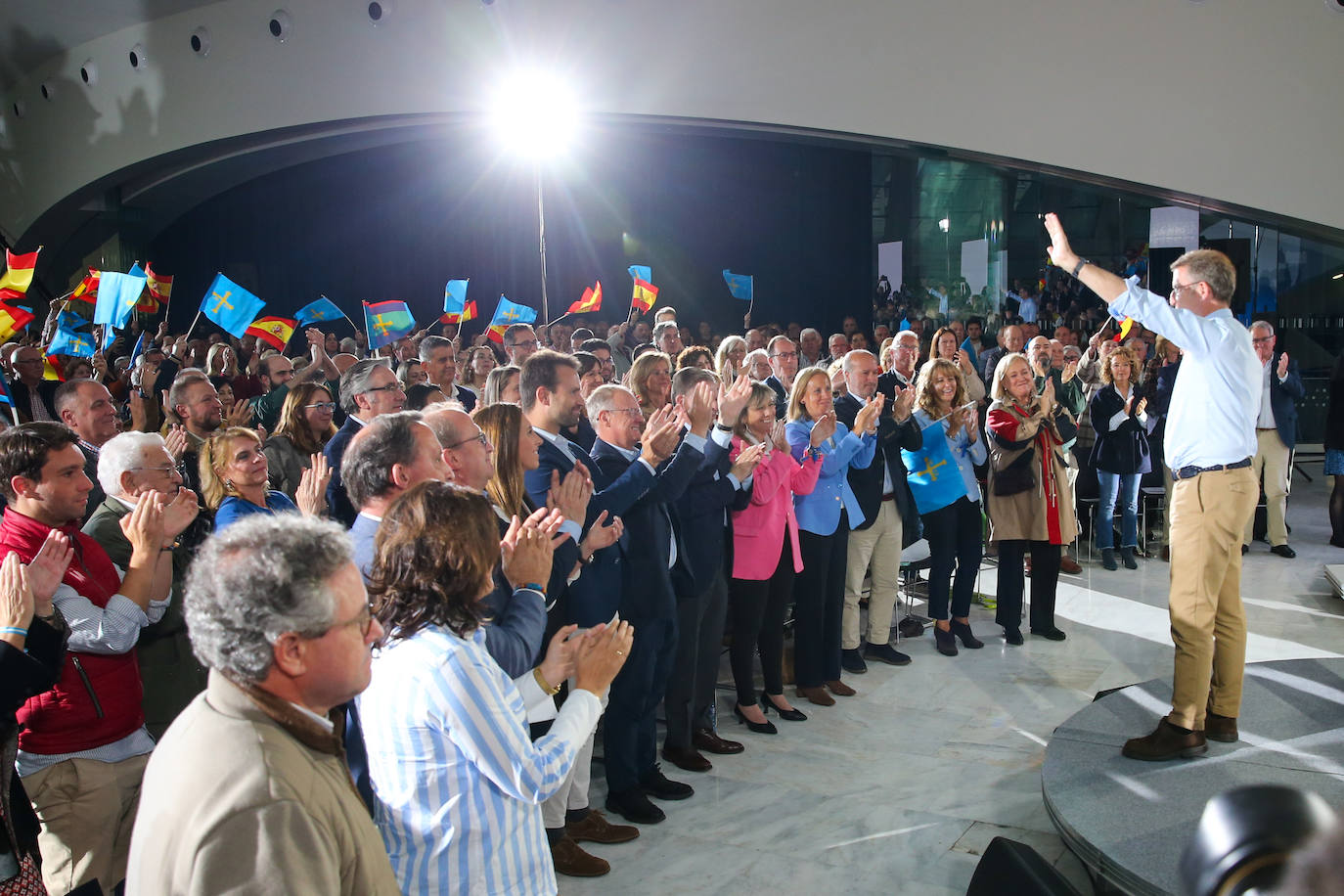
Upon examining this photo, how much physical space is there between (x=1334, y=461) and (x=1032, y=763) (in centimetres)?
551

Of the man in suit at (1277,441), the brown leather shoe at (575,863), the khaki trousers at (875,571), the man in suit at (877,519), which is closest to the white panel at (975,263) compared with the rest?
the man in suit at (1277,441)

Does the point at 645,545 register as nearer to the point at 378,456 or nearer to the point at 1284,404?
the point at 378,456

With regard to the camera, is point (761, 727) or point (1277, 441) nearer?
point (761, 727)

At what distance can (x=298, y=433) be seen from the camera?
504cm

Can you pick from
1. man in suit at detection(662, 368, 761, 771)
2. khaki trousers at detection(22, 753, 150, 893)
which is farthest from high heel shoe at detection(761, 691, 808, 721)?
khaki trousers at detection(22, 753, 150, 893)

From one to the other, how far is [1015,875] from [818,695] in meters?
2.60

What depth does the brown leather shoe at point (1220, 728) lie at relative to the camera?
3924 millimetres

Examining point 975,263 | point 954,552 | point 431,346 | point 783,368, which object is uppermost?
point 975,263

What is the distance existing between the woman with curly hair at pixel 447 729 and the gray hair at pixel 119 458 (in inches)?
69.2

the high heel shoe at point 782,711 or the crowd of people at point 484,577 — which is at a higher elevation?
the crowd of people at point 484,577

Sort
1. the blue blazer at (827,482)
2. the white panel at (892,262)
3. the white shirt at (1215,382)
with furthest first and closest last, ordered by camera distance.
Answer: the white panel at (892,262)
the blue blazer at (827,482)
the white shirt at (1215,382)

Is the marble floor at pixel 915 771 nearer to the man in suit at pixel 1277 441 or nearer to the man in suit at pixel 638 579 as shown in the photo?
the man in suit at pixel 638 579

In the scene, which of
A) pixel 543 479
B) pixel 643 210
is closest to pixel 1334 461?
pixel 543 479

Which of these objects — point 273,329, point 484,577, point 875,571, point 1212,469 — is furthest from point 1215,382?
point 273,329
